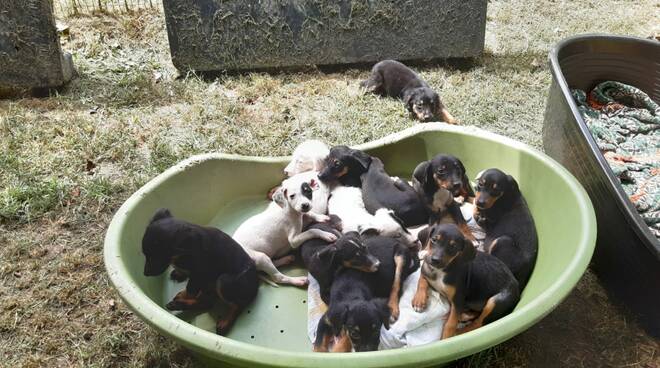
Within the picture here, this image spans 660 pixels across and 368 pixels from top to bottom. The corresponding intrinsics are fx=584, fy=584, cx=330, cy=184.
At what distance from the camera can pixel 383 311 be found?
2066 millimetres

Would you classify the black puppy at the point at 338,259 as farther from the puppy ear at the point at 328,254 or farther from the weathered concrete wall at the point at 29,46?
the weathered concrete wall at the point at 29,46

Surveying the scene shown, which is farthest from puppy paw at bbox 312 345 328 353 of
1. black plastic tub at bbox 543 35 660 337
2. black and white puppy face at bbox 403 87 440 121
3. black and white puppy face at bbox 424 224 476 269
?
black and white puppy face at bbox 403 87 440 121

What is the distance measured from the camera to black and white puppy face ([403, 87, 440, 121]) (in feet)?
12.6

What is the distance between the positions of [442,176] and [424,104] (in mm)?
1448

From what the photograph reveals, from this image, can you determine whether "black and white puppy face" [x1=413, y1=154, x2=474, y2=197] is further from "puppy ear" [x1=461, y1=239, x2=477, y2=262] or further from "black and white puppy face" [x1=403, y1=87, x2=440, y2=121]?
"black and white puppy face" [x1=403, y1=87, x2=440, y2=121]

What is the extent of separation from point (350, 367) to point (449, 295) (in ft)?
1.96

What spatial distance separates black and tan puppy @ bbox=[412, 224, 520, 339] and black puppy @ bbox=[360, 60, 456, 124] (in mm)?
1821

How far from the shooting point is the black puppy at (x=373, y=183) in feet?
8.45

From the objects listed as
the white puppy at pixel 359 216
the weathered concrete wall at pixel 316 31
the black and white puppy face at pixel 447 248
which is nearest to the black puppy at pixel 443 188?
the white puppy at pixel 359 216

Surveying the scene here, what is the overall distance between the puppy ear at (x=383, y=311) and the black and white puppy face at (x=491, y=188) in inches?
25.7

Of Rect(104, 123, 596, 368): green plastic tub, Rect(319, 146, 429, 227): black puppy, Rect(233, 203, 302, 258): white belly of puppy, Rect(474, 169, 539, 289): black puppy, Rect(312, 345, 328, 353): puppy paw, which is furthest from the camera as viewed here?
Rect(319, 146, 429, 227): black puppy

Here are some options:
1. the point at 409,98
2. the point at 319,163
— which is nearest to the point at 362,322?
the point at 319,163

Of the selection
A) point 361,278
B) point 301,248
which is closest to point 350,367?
point 361,278

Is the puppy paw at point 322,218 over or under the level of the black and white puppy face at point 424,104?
over
